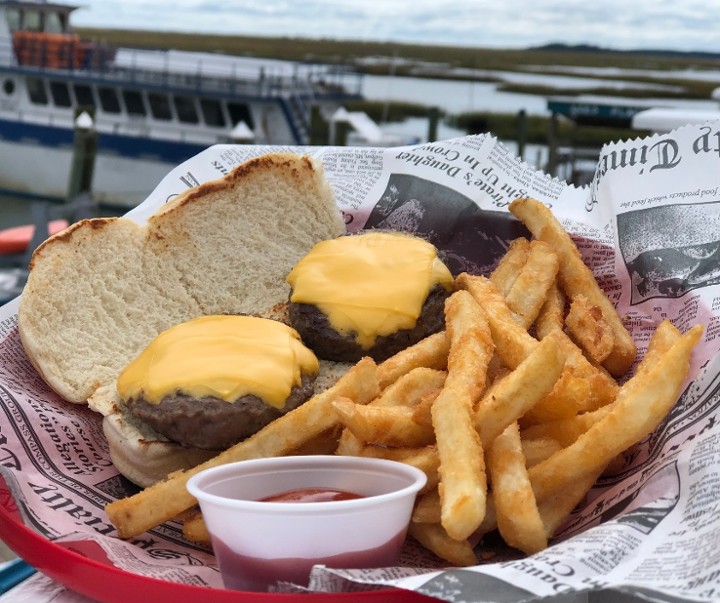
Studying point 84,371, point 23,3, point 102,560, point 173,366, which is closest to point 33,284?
point 84,371

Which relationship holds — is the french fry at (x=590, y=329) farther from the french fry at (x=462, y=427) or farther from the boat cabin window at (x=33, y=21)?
the boat cabin window at (x=33, y=21)

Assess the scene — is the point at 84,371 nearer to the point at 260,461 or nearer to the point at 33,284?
the point at 33,284

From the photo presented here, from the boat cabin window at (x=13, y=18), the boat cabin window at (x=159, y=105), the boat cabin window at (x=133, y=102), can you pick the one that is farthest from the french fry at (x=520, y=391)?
the boat cabin window at (x=13, y=18)

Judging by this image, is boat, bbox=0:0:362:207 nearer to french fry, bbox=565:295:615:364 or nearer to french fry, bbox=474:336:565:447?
french fry, bbox=565:295:615:364

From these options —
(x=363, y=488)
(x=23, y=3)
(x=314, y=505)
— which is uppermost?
(x=314, y=505)

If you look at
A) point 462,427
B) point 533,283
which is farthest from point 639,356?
point 462,427

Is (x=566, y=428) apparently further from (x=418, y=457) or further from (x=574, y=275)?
(x=574, y=275)

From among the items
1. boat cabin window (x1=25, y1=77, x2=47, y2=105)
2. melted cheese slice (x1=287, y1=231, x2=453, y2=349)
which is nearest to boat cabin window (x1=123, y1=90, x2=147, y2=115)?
boat cabin window (x1=25, y1=77, x2=47, y2=105)
